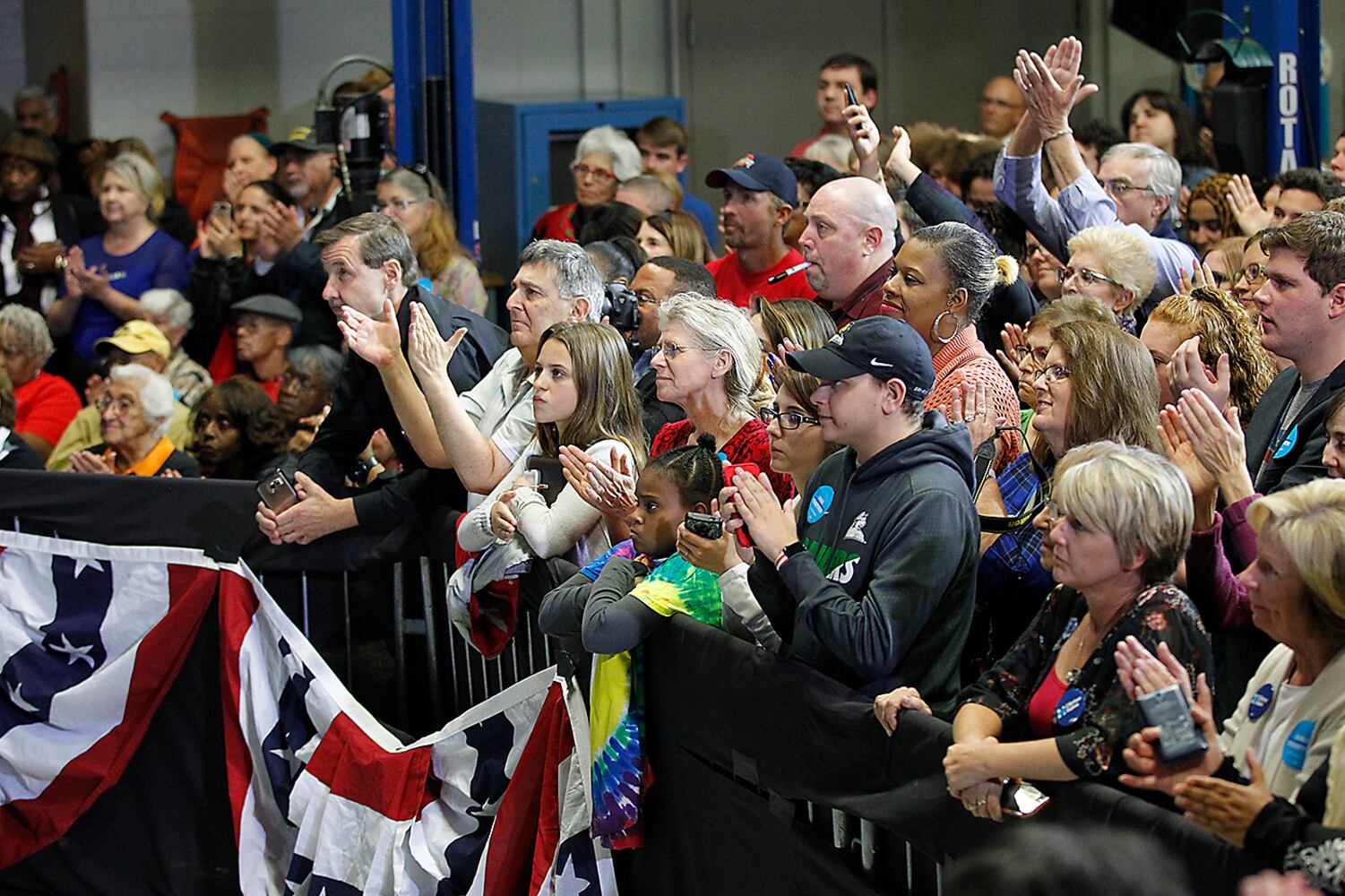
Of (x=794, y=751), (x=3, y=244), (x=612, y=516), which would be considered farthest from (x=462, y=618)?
(x=3, y=244)

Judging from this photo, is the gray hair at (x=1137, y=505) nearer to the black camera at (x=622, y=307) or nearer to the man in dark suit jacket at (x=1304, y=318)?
the man in dark suit jacket at (x=1304, y=318)

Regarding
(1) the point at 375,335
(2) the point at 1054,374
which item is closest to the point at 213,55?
(1) the point at 375,335

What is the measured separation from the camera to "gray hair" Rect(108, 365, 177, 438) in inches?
280

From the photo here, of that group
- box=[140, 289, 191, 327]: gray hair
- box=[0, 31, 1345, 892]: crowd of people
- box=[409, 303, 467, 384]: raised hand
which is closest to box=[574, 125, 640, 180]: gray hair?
box=[0, 31, 1345, 892]: crowd of people

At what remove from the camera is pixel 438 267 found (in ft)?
25.7

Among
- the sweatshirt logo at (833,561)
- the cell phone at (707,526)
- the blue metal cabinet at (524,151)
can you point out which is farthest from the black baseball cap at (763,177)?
the blue metal cabinet at (524,151)

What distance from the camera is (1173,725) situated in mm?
2596

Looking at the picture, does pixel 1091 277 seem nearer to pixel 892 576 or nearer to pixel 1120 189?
pixel 1120 189

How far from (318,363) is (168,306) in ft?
5.69

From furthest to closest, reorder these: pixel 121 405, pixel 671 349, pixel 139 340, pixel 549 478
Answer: pixel 139 340, pixel 121 405, pixel 549 478, pixel 671 349

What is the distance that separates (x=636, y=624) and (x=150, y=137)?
31.9 ft

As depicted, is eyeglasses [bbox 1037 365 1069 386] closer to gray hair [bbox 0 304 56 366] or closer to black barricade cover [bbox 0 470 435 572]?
black barricade cover [bbox 0 470 435 572]

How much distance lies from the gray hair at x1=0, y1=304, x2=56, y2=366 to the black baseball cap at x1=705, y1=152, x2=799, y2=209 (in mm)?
3673

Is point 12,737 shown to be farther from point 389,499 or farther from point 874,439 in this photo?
point 874,439
